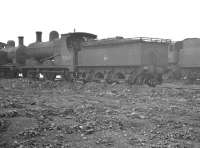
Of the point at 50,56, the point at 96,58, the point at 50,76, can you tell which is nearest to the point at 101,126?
the point at 96,58

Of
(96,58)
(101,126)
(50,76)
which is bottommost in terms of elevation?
(101,126)

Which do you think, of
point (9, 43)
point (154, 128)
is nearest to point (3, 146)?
point (154, 128)

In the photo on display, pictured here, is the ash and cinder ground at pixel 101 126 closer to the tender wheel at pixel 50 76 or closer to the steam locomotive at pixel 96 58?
the steam locomotive at pixel 96 58

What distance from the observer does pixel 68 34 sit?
65.3 feet

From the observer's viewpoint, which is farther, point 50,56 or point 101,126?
point 50,56

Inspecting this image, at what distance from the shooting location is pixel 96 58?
18844 mm

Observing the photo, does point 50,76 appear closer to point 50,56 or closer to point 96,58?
point 50,56

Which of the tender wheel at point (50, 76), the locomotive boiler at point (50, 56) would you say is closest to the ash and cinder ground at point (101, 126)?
the locomotive boiler at point (50, 56)

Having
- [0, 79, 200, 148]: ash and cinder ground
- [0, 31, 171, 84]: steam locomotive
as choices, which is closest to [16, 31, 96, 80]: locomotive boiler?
[0, 31, 171, 84]: steam locomotive

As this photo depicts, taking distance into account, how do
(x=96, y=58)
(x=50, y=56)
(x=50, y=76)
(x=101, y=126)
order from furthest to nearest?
(x=50, y=56)
(x=50, y=76)
(x=96, y=58)
(x=101, y=126)

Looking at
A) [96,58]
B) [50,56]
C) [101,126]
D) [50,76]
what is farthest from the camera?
[50,56]

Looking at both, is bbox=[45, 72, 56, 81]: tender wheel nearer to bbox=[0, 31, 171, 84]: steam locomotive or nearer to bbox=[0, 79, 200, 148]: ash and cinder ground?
bbox=[0, 31, 171, 84]: steam locomotive

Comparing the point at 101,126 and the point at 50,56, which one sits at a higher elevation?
the point at 50,56

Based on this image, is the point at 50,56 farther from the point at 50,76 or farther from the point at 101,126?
the point at 101,126
